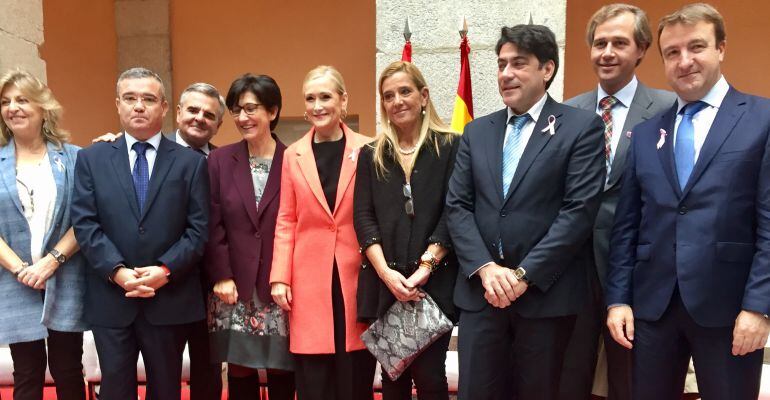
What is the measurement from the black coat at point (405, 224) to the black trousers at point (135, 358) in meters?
0.86

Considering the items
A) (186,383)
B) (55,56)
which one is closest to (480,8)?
(186,383)

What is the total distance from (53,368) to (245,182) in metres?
1.22

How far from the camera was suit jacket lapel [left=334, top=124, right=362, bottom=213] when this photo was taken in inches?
99.3

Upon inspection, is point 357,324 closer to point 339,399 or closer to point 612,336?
point 339,399

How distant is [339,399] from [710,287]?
1.51 metres

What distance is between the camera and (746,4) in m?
5.28

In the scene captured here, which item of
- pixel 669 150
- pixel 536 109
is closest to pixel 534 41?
pixel 536 109

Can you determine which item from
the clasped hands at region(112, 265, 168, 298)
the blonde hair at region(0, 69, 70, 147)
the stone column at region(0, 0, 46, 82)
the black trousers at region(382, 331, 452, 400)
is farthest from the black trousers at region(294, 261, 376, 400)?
the stone column at region(0, 0, 46, 82)

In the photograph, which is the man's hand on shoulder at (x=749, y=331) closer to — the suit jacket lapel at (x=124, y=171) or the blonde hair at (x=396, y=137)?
the blonde hair at (x=396, y=137)

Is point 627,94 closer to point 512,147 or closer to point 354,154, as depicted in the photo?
point 512,147

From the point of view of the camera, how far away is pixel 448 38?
381cm

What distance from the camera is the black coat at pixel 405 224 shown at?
2318mm

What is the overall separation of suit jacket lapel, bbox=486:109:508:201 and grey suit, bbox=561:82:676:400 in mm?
456

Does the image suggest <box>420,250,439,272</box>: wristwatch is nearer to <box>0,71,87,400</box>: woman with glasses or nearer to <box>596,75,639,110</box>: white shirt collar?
<box>596,75,639,110</box>: white shirt collar
